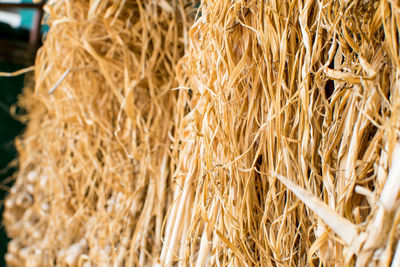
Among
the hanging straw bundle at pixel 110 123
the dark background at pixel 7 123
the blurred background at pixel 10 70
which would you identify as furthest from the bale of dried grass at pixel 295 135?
the dark background at pixel 7 123

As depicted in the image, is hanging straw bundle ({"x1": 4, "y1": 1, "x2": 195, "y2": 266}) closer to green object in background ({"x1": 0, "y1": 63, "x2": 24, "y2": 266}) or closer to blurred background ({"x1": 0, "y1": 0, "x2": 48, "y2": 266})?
blurred background ({"x1": 0, "y1": 0, "x2": 48, "y2": 266})

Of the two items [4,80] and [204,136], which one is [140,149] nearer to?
[204,136]

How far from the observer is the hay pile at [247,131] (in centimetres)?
29

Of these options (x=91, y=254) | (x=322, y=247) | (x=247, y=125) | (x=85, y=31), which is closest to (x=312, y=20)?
(x=247, y=125)

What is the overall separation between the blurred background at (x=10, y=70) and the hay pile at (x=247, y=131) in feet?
1.74

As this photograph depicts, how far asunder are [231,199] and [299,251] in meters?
0.09

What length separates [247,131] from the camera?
36 centimetres

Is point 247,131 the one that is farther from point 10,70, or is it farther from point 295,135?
point 10,70

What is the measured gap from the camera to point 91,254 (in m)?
0.55

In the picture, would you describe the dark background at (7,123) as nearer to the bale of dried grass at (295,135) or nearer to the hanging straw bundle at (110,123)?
the hanging straw bundle at (110,123)

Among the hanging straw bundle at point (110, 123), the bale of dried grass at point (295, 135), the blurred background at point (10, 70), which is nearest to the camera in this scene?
the bale of dried grass at point (295, 135)

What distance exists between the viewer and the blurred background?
3.30 feet

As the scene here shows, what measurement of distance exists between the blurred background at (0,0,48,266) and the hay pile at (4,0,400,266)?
20.9 inches

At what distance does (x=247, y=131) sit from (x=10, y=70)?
111 centimetres
